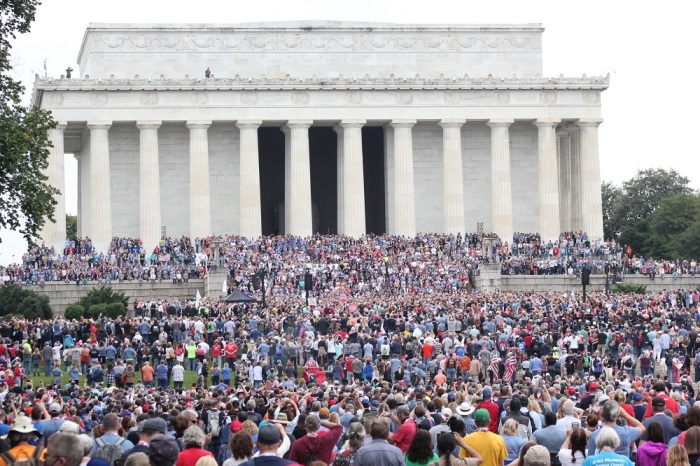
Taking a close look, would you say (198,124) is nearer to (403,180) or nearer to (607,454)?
(403,180)

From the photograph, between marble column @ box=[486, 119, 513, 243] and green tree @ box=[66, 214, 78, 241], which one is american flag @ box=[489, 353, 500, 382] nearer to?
marble column @ box=[486, 119, 513, 243]

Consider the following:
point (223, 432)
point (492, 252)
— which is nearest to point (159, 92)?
point (492, 252)

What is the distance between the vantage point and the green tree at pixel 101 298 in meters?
76.9

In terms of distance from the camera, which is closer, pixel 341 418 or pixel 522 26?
pixel 341 418

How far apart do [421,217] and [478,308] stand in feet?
122

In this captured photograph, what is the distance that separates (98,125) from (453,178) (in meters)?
25.5

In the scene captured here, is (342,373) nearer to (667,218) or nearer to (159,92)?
(159,92)

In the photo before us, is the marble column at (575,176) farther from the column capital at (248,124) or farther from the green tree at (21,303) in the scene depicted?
the green tree at (21,303)

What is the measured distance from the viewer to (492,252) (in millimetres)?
87500

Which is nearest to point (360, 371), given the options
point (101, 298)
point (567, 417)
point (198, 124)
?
point (567, 417)

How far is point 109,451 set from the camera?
21.3 meters

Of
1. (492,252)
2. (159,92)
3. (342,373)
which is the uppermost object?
(159,92)

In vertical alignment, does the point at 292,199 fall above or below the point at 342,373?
above

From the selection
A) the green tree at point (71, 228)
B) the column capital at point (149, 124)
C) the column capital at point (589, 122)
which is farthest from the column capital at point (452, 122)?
the green tree at point (71, 228)
